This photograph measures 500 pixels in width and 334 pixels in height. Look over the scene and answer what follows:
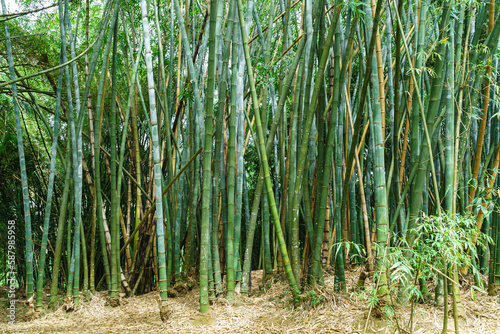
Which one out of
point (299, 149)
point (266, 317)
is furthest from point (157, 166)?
point (266, 317)

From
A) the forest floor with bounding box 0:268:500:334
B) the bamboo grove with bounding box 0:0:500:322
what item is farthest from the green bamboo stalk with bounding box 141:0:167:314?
the forest floor with bounding box 0:268:500:334

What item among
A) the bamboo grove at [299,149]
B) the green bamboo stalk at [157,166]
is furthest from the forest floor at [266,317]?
the green bamboo stalk at [157,166]

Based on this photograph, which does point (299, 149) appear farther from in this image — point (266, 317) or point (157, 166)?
point (266, 317)

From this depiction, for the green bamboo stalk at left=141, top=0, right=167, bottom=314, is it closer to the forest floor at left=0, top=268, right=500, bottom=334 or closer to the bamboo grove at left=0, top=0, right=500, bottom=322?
the bamboo grove at left=0, top=0, right=500, bottom=322

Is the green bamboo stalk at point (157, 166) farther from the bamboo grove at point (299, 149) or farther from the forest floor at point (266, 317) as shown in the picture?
the forest floor at point (266, 317)

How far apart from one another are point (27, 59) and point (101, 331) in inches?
109

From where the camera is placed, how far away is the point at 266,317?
1958mm

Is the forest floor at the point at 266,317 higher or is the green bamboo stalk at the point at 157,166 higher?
the green bamboo stalk at the point at 157,166

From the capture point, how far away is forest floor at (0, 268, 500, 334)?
5.28 ft

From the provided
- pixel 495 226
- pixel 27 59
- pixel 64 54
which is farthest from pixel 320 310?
pixel 27 59

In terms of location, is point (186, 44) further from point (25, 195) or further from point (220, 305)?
point (220, 305)

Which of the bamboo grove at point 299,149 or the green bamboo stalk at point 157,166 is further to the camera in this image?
the green bamboo stalk at point 157,166

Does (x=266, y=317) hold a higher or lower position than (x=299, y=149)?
lower

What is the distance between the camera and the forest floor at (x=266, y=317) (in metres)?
1.61
